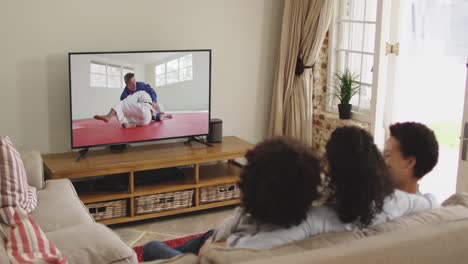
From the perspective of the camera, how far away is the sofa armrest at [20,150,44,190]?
3783 millimetres

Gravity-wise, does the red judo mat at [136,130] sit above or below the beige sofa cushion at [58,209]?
above

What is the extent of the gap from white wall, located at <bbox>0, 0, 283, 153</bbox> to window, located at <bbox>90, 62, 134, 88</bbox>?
0.26 meters

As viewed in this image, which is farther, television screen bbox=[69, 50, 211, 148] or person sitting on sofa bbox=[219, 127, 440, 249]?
television screen bbox=[69, 50, 211, 148]

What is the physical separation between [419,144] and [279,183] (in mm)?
778

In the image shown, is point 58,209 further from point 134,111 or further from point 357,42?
point 357,42

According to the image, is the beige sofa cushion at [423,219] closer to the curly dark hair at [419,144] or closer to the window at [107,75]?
the curly dark hair at [419,144]

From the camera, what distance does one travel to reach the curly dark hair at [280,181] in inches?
71.0

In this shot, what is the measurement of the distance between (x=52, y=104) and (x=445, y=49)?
111 inches

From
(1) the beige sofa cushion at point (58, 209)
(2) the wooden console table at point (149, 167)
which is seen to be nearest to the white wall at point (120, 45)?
(2) the wooden console table at point (149, 167)

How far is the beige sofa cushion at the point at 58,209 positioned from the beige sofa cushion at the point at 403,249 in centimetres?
192

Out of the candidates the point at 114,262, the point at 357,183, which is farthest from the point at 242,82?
the point at 357,183

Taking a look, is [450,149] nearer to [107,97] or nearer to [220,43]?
[220,43]

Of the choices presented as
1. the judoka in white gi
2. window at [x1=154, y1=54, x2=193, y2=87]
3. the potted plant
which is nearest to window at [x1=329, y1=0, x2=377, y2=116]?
the potted plant

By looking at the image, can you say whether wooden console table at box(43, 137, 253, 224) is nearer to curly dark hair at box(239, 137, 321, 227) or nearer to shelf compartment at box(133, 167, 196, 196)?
shelf compartment at box(133, 167, 196, 196)
